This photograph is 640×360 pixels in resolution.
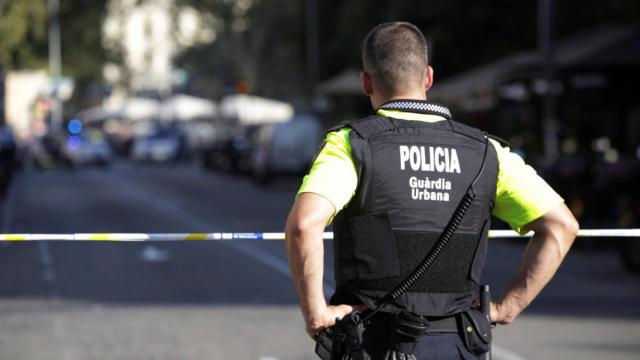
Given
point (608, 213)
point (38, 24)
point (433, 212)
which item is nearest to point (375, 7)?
point (608, 213)

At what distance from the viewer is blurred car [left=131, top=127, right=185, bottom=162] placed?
6544cm

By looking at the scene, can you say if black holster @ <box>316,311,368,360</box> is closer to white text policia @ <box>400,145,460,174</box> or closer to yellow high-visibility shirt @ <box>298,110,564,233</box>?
yellow high-visibility shirt @ <box>298,110,564,233</box>

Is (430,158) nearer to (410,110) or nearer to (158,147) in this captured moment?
(410,110)

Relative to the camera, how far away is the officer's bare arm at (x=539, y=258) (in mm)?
4230

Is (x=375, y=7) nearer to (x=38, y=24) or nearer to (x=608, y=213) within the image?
(x=608, y=213)

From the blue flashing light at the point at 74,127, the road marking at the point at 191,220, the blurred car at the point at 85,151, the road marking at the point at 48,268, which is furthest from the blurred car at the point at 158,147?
the road marking at the point at 48,268

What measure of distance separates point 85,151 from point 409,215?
57.2 m

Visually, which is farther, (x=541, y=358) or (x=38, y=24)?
(x=38, y=24)

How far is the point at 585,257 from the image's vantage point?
17703 millimetres

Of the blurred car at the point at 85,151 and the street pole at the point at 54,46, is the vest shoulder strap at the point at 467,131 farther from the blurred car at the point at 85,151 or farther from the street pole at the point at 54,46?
the street pole at the point at 54,46

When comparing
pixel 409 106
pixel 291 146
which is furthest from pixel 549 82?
pixel 409 106

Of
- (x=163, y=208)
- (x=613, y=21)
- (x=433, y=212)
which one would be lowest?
(x=163, y=208)

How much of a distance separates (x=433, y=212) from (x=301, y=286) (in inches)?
17.2

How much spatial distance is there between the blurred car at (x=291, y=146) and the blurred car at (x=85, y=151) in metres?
21.6
